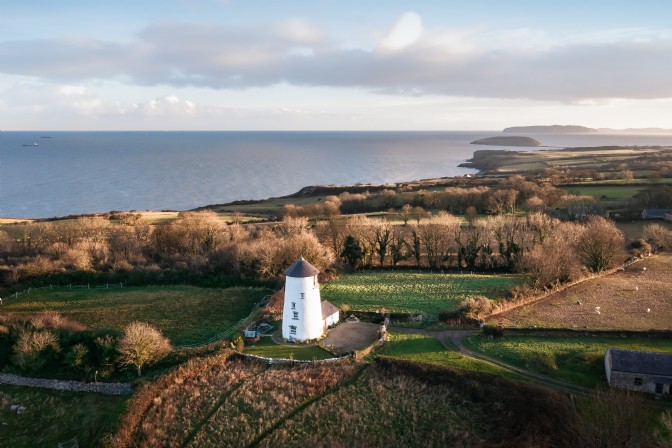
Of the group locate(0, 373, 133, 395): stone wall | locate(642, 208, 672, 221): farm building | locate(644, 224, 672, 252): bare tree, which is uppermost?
locate(642, 208, 672, 221): farm building

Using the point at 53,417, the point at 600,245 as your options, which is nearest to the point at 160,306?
the point at 53,417

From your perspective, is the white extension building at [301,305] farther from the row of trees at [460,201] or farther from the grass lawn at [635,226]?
the grass lawn at [635,226]

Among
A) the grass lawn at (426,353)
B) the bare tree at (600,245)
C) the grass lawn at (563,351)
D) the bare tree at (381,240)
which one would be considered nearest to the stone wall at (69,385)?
the grass lawn at (426,353)

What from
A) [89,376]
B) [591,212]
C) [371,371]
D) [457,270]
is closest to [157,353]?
[89,376]

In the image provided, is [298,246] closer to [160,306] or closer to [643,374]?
[160,306]

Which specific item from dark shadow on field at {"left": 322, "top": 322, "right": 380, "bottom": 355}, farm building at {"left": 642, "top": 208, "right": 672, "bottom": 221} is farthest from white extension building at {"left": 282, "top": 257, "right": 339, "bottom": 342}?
farm building at {"left": 642, "top": 208, "right": 672, "bottom": 221}

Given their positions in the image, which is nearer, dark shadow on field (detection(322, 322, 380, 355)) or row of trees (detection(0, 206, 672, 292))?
dark shadow on field (detection(322, 322, 380, 355))

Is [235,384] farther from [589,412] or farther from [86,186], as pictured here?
[86,186]

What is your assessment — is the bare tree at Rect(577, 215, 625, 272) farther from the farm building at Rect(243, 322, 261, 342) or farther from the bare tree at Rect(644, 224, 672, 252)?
the farm building at Rect(243, 322, 261, 342)

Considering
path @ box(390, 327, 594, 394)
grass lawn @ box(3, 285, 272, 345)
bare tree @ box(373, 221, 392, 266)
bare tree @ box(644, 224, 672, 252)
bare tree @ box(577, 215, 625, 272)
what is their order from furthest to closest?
bare tree @ box(644, 224, 672, 252), bare tree @ box(373, 221, 392, 266), bare tree @ box(577, 215, 625, 272), grass lawn @ box(3, 285, 272, 345), path @ box(390, 327, 594, 394)
